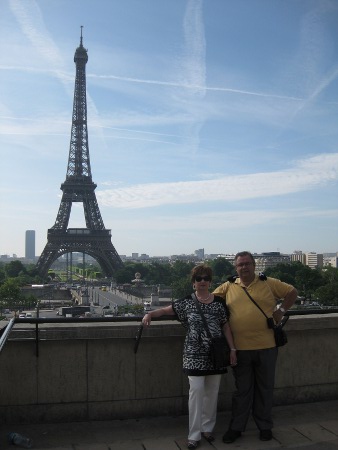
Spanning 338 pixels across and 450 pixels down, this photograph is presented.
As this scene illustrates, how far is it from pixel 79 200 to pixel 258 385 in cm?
10183

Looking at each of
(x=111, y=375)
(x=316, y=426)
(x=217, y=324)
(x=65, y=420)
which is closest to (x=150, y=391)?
(x=111, y=375)

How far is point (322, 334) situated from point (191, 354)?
7.34ft

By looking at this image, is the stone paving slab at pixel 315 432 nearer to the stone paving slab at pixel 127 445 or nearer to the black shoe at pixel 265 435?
the black shoe at pixel 265 435

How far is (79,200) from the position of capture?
10556cm

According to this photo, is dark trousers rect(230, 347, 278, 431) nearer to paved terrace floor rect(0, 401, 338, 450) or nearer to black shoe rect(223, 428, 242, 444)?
black shoe rect(223, 428, 242, 444)

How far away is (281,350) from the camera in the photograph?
21.6ft

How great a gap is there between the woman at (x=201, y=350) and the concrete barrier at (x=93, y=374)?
734 millimetres

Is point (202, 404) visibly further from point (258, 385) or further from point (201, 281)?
point (201, 281)

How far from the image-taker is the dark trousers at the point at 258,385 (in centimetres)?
548

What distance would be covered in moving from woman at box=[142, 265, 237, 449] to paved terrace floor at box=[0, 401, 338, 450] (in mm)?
224

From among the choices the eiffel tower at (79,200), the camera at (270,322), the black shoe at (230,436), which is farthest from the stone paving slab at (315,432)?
the eiffel tower at (79,200)

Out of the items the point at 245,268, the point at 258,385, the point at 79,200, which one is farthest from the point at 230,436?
the point at 79,200

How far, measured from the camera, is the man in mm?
5453

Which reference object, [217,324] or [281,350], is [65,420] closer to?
[217,324]
